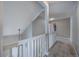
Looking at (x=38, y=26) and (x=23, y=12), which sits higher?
(x=23, y=12)

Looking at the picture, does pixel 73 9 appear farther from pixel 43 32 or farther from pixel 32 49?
pixel 32 49

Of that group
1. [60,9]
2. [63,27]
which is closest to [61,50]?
[63,27]

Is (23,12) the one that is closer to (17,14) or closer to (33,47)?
(17,14)

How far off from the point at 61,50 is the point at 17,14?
56 cm

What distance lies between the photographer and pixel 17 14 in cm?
106

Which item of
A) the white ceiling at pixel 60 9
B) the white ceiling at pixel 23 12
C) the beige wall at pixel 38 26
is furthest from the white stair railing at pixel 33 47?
the white ceiling at pixel 60 9

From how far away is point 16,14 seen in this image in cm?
106

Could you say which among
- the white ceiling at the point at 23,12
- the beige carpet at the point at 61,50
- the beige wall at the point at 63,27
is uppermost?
the white ceiling at the point at 23,12

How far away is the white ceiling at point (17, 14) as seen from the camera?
1.05 metres

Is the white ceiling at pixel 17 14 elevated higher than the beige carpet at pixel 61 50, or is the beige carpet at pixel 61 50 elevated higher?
the white ceiling at pixel 17 14

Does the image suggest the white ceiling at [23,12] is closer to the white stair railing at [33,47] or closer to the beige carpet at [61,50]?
the white stair railing at [33,47]

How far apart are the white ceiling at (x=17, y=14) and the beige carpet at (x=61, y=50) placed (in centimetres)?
36

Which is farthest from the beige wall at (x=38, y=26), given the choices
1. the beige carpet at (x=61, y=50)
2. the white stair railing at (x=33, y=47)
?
the beige carpet at (x=61, y=50)

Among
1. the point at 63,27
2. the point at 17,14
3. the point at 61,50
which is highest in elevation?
the point at 17,14
